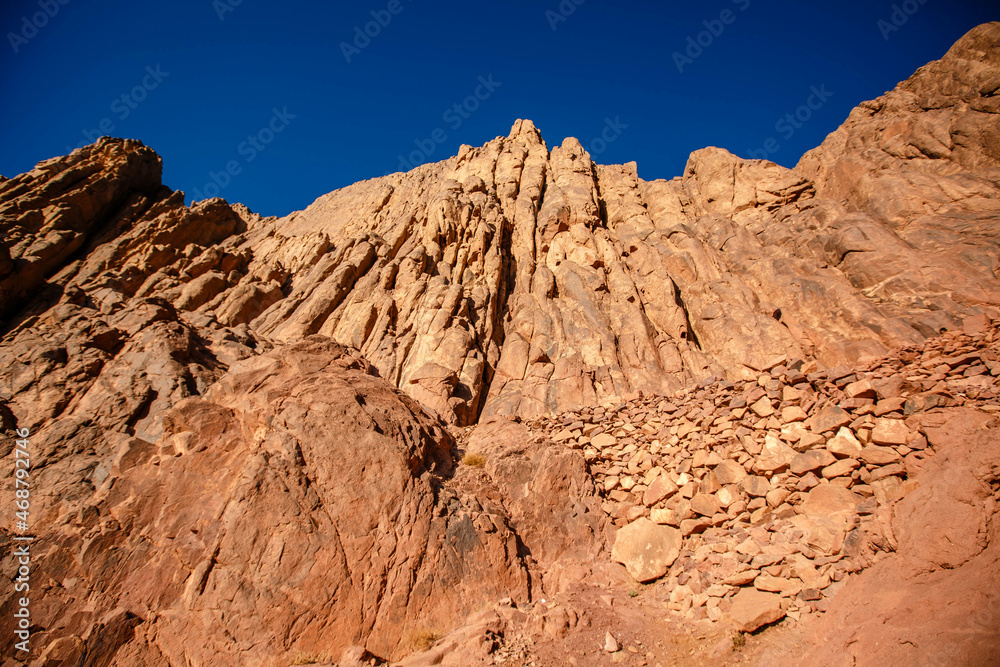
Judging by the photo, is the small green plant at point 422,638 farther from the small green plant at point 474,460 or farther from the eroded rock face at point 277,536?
the small green plant at point 474,460

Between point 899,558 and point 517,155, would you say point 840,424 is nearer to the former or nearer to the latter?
point 899,558

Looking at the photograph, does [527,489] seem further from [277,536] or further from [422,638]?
[277,536]

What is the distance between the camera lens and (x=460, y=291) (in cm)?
2661

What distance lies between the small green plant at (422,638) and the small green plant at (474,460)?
3.78 m

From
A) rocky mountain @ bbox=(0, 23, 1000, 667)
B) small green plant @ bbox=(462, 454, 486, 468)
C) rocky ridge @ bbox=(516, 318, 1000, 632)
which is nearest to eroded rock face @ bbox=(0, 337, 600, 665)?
rocky mountain @ bbox=(0, 23, 1000, 667)

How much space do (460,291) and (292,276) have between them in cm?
1459

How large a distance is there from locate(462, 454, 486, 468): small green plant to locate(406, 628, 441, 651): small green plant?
3775 millimetres

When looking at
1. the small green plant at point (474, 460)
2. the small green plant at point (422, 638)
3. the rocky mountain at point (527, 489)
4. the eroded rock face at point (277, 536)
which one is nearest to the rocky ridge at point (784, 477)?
the rocky mountain at point (527, 489)

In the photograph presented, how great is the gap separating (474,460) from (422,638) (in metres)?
4.08

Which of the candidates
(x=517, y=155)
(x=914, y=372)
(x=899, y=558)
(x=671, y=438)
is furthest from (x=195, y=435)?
(x=517, y=155)

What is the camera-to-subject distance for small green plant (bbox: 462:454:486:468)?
35.8ft

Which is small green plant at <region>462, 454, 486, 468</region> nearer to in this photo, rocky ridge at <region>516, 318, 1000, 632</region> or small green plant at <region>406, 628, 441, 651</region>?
rocky ridge at <region>516, 318, 1000, 632</region>

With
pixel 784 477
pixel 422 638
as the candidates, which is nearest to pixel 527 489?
pixel 422 638

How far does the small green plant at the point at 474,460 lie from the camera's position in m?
10.9
